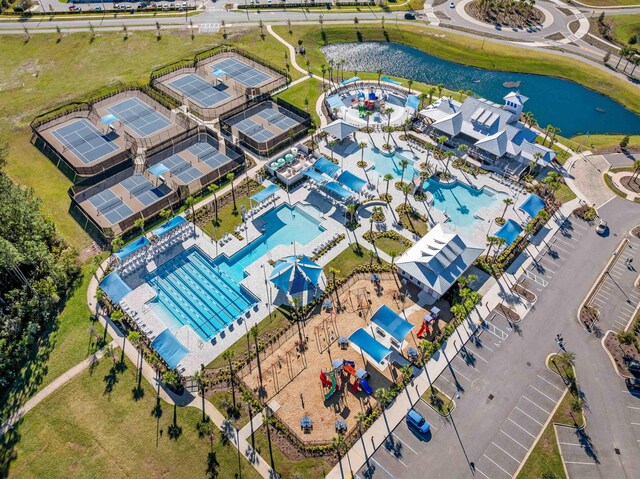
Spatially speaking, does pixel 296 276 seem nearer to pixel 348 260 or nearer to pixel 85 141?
pixel 348 260

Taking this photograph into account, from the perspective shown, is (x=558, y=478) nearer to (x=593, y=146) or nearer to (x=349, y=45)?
(x=593, y=146)

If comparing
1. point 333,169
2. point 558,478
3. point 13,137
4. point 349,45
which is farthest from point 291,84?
point 558,478

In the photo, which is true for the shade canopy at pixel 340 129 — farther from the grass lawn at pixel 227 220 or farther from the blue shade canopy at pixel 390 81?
the blue shade canopy at pixel 390 81

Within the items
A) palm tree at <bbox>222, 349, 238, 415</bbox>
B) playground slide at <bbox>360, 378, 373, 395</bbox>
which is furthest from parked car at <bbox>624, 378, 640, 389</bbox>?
palm tree at <bbox>222, 349, 238, 415</bbox>

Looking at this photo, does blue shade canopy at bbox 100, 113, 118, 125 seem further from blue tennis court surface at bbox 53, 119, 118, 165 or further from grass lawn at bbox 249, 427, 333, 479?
grass lawn at bbox 249, 427, 333, 479

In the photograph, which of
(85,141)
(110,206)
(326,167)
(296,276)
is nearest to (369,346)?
(296,276)

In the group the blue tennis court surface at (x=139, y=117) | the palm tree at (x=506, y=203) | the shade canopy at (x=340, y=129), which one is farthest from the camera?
the blue tennis court surface at (x=139, y=117)

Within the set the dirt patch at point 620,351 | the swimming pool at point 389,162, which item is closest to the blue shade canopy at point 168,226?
the swimming pool at point 389,162
